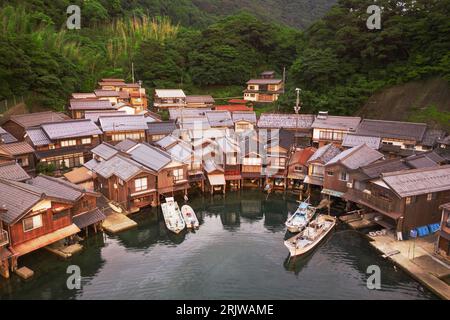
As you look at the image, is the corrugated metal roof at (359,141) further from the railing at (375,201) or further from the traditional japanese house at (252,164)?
the railing at (375,201)

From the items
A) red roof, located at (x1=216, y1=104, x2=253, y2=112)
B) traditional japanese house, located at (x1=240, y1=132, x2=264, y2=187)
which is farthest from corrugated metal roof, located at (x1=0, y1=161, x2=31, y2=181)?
red roof, located at (x1=216, y1=104, x2=253, y2=112)

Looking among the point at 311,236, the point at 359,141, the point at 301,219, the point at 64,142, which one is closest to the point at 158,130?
the point at 64,142

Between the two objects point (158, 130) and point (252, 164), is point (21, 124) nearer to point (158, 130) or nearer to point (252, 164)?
point (158, 130)

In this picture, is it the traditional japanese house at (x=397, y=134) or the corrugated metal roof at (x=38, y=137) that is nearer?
the corrugated metal roof at (x=38, y=137)

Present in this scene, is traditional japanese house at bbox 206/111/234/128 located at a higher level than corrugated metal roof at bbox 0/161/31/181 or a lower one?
higher

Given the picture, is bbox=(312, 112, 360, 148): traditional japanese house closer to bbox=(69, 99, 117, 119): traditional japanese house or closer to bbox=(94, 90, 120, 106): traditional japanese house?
bbox=(69, 99, 117, 119): traditional japanese house

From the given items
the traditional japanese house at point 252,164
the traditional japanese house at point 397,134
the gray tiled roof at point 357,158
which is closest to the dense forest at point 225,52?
the traditional japanese house at point 397,134
